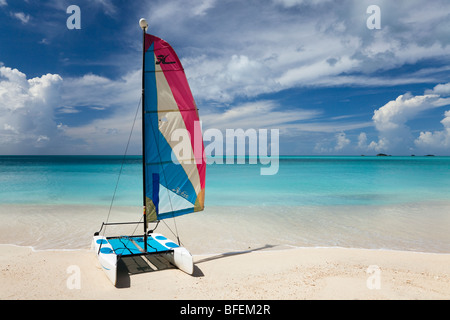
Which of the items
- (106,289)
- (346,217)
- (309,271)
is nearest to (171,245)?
(106,289)

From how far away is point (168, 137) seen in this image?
683cm

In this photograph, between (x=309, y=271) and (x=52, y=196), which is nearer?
(x=309, y=271)

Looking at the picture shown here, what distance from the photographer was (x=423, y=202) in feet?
53.4

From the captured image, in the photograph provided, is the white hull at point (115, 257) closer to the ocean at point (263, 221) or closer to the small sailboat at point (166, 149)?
the small sailboat at point (166, 149)

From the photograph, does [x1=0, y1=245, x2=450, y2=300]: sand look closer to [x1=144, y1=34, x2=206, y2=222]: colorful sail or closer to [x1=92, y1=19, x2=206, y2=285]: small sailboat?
[x1=92, y1=19, x2=206, y2=285]: small sailboat

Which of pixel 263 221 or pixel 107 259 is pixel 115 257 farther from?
pixel 263 221

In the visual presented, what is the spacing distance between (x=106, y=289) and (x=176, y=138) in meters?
3.60

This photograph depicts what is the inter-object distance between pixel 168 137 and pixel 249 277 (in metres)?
3.80

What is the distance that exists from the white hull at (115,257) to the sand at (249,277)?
19 cm

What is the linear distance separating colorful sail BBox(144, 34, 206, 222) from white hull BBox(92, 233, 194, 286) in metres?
0.97

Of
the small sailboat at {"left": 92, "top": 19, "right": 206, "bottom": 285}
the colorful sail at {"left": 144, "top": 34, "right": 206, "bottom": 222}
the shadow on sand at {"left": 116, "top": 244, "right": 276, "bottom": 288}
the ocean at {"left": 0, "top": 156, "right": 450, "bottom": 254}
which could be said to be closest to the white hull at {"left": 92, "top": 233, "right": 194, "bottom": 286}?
the small sailboat at {"left": 92, "top": 19, "right": 206, "bottom": 285}

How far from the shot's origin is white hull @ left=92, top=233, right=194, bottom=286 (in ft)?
18.8

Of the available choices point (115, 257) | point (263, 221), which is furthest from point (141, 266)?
point (263, 221)
